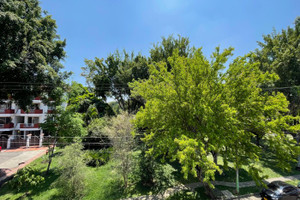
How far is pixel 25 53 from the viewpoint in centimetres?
1123

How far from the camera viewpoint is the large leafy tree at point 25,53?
10094 millimetres

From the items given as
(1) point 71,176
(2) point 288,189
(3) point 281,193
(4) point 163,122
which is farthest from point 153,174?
(2) point 288,189

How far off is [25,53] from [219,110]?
602 inches

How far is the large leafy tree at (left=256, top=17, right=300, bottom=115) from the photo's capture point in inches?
647

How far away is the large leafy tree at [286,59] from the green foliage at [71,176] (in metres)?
20.3

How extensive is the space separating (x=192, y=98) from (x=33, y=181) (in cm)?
1474

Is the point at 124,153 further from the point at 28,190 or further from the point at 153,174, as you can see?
the point at 28,190

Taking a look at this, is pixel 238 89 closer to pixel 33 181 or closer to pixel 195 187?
pixel 195 187

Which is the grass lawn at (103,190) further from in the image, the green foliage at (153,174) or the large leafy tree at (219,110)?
the large leafy tree at (219,110)

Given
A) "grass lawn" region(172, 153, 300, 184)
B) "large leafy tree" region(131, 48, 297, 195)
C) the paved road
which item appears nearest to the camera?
"large leafy tree" region(131, 48, 297, 195)

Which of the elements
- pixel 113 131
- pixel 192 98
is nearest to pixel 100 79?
pixel 113 131

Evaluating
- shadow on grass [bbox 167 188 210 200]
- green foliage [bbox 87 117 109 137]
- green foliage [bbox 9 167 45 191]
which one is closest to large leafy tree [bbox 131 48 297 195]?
shadow on grass [bbox 167 188 210 200]

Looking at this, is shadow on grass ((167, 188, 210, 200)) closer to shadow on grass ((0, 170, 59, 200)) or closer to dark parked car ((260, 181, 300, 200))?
dark parked car ((260, 181, 300, 200))

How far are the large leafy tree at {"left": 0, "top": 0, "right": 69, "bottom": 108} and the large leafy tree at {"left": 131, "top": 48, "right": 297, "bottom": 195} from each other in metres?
10.1
